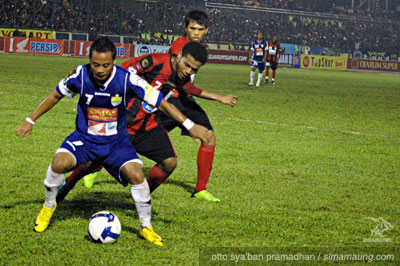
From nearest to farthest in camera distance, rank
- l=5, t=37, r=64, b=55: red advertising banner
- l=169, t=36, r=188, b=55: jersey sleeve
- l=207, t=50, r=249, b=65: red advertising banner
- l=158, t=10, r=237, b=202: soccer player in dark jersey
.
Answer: l=169, t=36, r=188, b=55: jersey sleeve
l=158, t=10, r=237, b=202: soccer player in dark jersey
l=5, t=37, r=64, b=55: red advertising banner
l=207, t=50, r=249, b=65: red advertising banner

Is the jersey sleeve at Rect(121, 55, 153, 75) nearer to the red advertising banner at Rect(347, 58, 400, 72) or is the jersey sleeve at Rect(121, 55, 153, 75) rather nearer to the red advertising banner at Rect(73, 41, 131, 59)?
the red advertising banner at Rect(73, 41, 131, 59)

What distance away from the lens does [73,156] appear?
443 cm

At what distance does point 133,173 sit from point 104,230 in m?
0.50

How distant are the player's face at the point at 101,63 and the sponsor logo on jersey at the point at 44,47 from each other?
1323 inches

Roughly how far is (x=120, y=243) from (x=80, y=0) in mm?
37134

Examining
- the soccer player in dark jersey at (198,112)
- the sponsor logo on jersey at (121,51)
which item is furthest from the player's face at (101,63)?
the sponsor logo on jersey at (121,51)

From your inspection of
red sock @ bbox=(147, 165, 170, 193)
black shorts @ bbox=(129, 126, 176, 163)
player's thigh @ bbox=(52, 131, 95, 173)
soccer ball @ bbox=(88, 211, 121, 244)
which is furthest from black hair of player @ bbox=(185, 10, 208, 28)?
soccer ball @ bbox=(88, 211, 121, 244)

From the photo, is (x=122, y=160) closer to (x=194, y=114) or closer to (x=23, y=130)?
(x=23, y=130)

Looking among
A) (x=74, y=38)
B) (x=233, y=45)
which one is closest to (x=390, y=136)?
(x=74, y=38)

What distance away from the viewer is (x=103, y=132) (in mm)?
4551

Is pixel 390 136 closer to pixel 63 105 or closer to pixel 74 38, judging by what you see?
pixel 63 105

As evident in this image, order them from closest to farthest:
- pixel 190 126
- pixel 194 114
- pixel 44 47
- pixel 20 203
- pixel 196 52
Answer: pixel 190 126 < pixel 196 52 < pixel 20 203 < pixel 194 114 < pixel 44 47

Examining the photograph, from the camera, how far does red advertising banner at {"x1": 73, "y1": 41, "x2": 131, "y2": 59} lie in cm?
3756

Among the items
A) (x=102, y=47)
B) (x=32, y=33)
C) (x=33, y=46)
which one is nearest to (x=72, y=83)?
(x=102, y=47)
